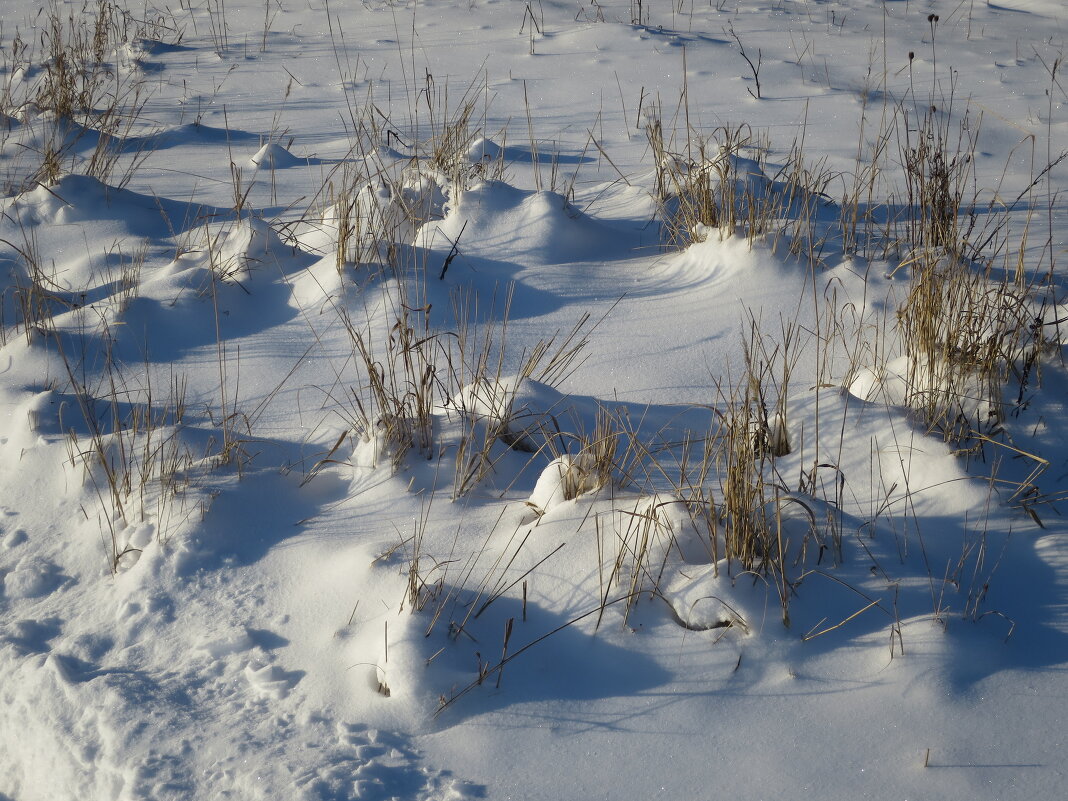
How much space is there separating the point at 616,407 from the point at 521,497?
45 cm

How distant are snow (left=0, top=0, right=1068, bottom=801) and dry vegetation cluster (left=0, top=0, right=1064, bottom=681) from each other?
0.05 ft

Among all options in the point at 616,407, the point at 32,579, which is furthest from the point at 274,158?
the point at 32,579

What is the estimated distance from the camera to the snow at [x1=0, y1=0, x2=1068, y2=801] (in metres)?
1.59

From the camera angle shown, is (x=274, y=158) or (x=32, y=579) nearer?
(x=32, y=579)

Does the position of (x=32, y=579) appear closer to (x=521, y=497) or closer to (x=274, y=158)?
(x=521, y=497)

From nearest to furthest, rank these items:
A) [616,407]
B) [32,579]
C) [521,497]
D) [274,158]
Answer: [32,579] → [521,497] → [616,407] → [274,158]

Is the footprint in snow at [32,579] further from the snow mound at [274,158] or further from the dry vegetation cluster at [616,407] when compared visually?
the snow mound at [274,158]

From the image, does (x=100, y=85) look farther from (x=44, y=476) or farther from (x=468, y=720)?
(x=468, y=720)

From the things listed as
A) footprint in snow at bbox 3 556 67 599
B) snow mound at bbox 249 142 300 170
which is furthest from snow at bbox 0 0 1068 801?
snow mound at bbox 249 142 300 170

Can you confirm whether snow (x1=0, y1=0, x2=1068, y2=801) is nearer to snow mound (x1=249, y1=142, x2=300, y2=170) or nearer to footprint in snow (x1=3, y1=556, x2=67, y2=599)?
footprint in snow (x1=3, y1=556, x2=67, y2=599)

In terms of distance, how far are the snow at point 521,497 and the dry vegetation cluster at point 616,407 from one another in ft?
0.05

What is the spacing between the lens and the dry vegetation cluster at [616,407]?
74.2 inches

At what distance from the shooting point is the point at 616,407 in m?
2.47

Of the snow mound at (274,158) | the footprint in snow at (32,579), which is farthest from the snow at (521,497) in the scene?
the snow mound at (274,158)
